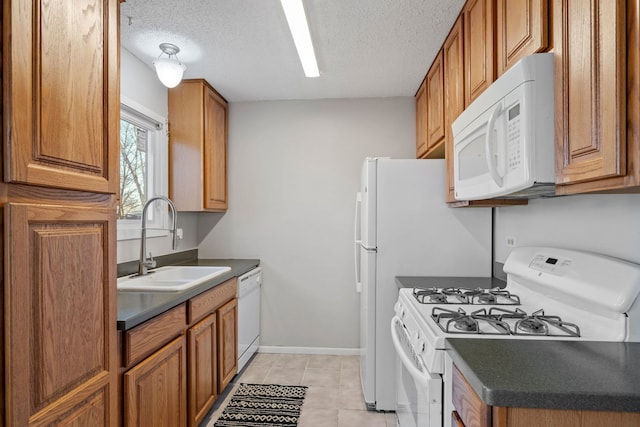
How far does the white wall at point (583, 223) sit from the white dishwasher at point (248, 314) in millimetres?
1950

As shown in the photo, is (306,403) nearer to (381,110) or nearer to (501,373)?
(501,373)

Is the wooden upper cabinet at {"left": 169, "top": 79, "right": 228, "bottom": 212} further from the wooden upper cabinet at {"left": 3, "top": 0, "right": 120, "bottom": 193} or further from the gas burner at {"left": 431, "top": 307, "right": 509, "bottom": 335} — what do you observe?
the gas burner at {"left": 431, "top": 307, "right": 509, "bottom": 335}

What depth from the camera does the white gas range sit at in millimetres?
1248

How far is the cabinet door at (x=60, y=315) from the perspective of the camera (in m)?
0.97

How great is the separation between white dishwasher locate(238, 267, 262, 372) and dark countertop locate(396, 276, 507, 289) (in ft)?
4.23

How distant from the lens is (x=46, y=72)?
41.9 inches

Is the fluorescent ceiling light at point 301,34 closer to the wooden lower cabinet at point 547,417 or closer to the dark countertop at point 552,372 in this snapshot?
the dark countertop at point 552,372

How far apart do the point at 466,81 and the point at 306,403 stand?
2271 millimetres

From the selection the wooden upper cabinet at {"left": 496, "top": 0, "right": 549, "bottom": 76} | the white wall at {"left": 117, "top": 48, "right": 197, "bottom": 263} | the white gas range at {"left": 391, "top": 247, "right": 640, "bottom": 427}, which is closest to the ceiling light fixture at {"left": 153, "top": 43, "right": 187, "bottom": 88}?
the white wall at {"left": 117, "top": 48, "right": 197, "bottom": 263}

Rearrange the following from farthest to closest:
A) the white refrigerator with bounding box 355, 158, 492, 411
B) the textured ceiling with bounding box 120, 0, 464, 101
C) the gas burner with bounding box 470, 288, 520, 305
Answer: the white refrigerator with bounding box 355, 158, 492, 411 → the textured ceiling with bounding box 120, 0, 464, 101 → the gas burner with bounding box 470, 288, 520, 305

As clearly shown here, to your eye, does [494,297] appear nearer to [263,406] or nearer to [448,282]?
[448,282]

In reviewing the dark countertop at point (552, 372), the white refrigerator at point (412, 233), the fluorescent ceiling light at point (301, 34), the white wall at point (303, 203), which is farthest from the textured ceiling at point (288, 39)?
the dark countertop at point (552, 372)

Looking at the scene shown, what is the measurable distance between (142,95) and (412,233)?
214cm

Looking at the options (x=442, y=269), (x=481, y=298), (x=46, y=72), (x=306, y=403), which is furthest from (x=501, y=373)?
(x=306, y=403)
